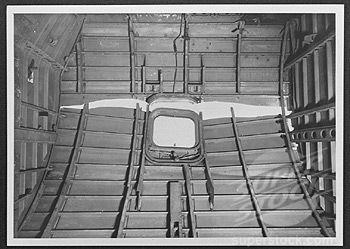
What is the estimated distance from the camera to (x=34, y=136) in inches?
116

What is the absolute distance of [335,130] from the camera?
108 inches

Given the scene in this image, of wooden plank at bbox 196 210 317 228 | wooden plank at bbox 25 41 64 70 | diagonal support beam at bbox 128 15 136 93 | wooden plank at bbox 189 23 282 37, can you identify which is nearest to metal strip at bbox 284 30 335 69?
wooden plank at bbox 189 23 282 37

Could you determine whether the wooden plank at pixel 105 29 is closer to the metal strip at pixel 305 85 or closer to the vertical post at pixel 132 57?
the vertical post at pixel 132 57

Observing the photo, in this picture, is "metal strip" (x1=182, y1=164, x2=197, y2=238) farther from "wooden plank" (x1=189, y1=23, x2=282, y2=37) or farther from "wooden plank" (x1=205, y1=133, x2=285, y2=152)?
"wooden plank" (x1=189, y1=23, x2=282, y2=37)

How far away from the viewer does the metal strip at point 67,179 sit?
279 cm

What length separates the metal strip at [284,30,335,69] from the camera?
109 inches

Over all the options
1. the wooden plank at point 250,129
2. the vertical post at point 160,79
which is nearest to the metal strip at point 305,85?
the wooden plank at point 250,129

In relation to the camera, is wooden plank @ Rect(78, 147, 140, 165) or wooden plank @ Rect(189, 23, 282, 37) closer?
wooden plank @ Rect(78, 147, 140, 165)

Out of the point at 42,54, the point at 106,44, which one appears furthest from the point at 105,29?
the point at 42,54

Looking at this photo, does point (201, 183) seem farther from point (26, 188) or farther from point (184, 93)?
point (26, 188)

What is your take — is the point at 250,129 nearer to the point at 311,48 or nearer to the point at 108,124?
the point at 311,48

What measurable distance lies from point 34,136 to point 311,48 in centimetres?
274

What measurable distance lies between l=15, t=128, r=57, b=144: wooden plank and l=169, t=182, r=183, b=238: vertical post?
127 cm

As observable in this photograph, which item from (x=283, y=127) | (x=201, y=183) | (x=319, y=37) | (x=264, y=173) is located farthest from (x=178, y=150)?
(x=319, y=37)
